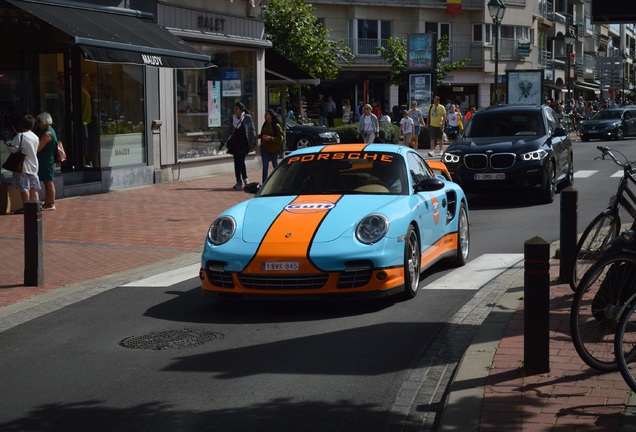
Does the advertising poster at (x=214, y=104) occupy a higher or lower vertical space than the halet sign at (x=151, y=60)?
lower

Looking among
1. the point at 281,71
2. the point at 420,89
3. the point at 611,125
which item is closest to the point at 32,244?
the point at 281,71

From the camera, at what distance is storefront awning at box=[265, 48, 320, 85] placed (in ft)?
96.8

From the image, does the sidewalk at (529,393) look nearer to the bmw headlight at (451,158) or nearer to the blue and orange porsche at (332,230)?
the blue and orange porsche at (332,230)

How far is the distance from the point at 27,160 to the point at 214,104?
9758 mm

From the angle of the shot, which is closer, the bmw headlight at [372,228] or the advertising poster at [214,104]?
the bmw headlight at [372,228]

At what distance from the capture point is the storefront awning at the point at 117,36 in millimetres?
17859

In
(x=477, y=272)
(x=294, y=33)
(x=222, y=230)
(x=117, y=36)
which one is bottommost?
(x=477, y=272)

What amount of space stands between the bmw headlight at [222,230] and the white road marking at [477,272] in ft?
6.89

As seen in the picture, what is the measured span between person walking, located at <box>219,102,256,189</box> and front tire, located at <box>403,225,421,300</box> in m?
12.0

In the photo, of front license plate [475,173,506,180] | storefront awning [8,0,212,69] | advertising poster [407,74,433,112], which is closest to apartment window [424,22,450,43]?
advertising poster [407,74,433,112]

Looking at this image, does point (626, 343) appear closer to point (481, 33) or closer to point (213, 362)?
point (213, 362)

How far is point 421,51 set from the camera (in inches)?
1507

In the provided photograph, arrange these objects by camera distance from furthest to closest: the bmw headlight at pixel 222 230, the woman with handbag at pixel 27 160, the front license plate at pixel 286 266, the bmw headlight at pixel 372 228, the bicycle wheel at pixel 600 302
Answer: the woman with handbag at pixel 27 160 → the bmw headlight at pixel 222 230 → the bmw headlight at pixel 372 228 → the front license plate at pixel 286 266 → the bicycle wheel at pixel 600 302

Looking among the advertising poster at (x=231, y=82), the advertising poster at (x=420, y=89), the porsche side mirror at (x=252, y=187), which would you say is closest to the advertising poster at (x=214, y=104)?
the advertising poster at (x=231, y=82)
